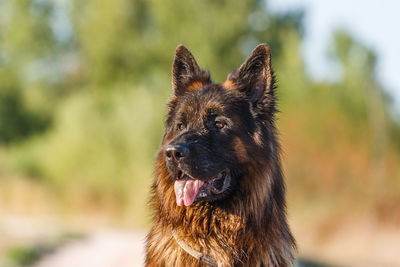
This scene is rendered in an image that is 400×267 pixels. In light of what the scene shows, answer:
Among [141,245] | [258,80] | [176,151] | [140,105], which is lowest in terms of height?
[176,151]

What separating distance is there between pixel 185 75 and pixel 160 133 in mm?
13399

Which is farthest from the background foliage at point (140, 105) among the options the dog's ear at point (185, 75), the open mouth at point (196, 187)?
the open mouth at point (196, 187)

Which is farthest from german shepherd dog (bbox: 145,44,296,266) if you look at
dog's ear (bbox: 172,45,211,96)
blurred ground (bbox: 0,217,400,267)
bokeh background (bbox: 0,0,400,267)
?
bokeh background (bbox: 0,0,400,267)

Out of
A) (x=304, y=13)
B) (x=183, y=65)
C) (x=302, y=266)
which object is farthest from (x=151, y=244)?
(x=304, y=13)

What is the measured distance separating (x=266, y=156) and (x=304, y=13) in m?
22.3

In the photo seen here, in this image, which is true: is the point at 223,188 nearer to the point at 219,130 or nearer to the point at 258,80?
the point at 219,130

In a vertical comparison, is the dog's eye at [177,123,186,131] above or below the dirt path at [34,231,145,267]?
below

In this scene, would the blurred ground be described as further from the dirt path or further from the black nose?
the black nose

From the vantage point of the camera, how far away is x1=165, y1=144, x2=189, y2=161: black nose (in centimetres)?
417

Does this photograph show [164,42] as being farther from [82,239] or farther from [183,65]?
[183,65]

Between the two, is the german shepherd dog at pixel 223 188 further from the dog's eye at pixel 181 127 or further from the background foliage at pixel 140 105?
the background foliage at pixel 140 105

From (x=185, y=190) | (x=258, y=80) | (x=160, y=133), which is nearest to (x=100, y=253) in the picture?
(x=185, y=190)

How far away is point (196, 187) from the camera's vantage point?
439 cm

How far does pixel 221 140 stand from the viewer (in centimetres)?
449
